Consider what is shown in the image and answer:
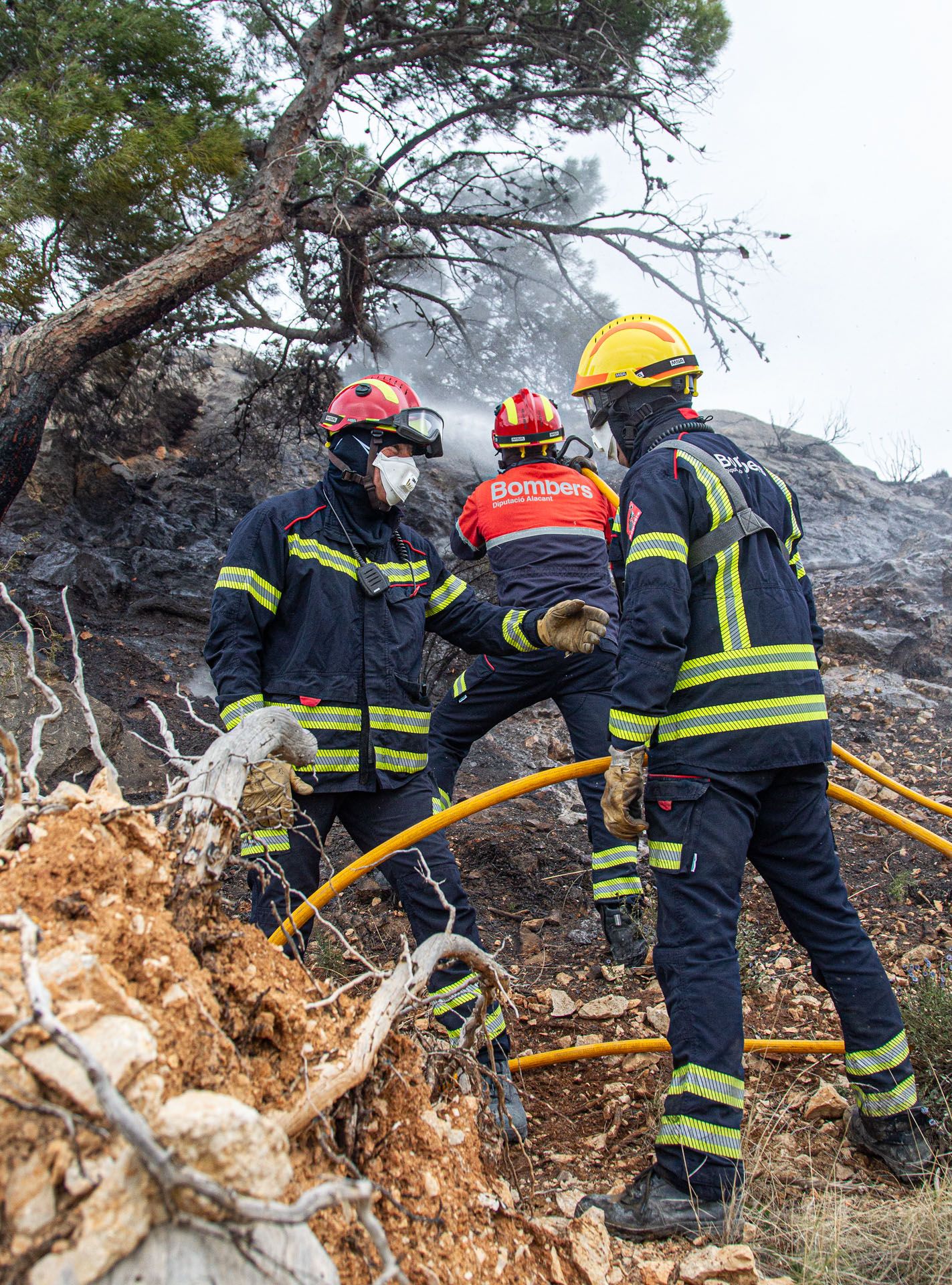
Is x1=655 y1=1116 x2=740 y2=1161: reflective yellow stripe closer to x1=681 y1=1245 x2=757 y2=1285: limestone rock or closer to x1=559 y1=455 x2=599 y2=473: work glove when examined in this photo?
x1=681 y1=1245 x2=757 y2=1285: limestone rock

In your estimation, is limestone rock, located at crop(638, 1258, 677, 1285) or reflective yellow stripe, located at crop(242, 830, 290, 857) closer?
limestone rock, located at crop(638, 1258, 677, 1285)

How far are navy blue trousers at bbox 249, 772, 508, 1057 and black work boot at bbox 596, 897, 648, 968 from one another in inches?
39.0

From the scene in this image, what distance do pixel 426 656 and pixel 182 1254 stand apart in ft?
17.5

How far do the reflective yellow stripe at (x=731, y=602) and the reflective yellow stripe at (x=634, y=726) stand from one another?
0.28 metres

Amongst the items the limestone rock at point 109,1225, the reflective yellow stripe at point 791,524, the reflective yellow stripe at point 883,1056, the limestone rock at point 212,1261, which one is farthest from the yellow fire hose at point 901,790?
the limestone rock at point 109,1225

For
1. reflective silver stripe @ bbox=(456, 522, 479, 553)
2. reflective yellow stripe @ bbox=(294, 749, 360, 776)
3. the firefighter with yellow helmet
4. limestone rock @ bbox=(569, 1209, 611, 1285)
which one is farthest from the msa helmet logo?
limestone rock @ bbox=(569, 1209, 611, 1285)

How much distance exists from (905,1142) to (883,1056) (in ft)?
0.70

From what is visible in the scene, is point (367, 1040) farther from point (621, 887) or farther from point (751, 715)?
point (621, 887)

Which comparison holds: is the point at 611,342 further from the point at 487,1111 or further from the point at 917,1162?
the point at 917,1162

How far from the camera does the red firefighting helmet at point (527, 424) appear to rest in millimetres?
4457

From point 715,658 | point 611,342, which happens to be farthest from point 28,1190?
point 611,342

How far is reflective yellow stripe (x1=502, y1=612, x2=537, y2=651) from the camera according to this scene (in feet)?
10.6

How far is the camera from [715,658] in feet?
7.55

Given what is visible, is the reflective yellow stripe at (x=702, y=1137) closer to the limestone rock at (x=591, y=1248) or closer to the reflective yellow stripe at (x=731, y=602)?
the limestone rock at (x=591, y=1248)
